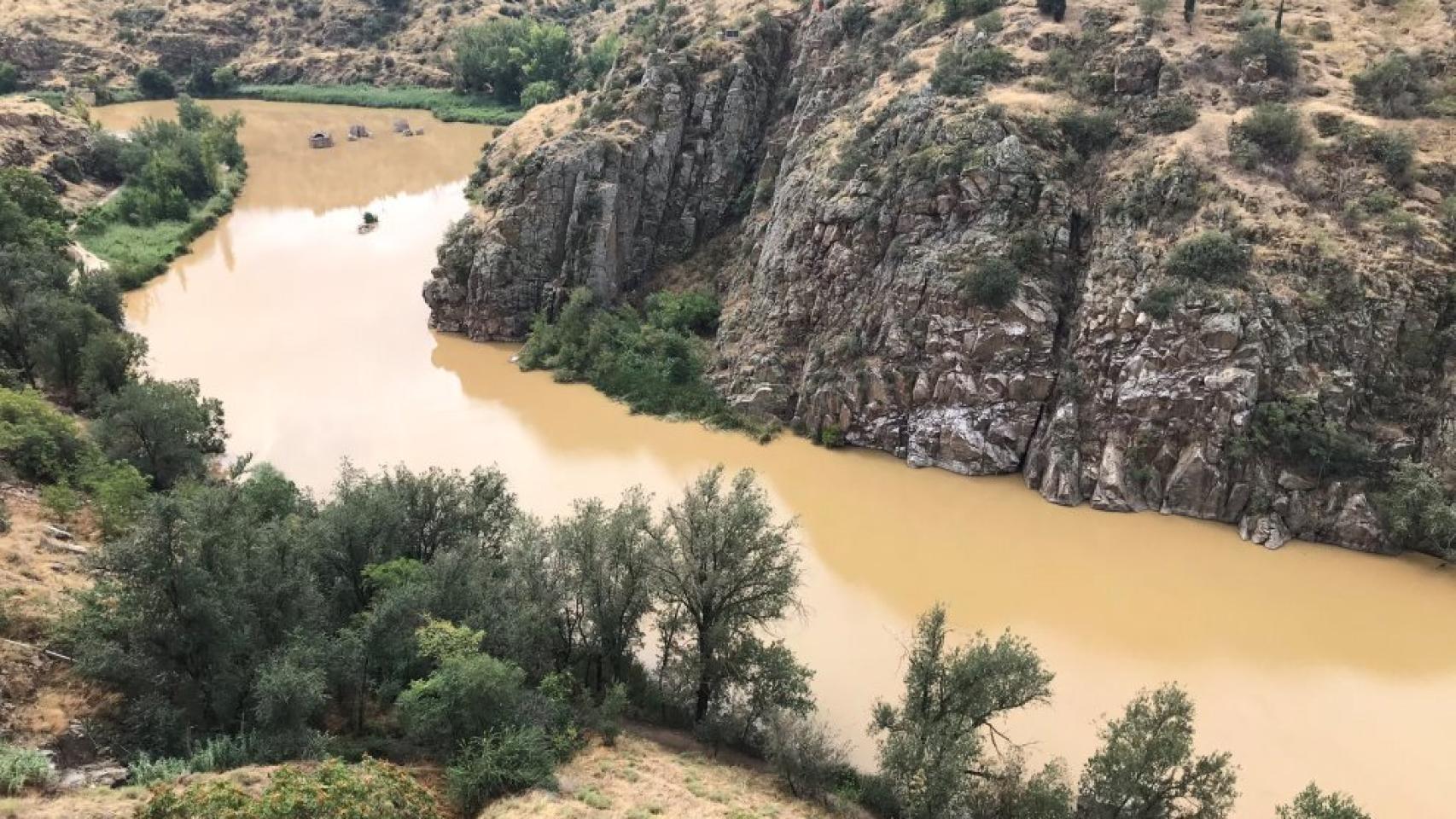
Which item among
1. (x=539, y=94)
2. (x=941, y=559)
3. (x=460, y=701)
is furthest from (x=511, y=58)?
→ (x=460, y=701)

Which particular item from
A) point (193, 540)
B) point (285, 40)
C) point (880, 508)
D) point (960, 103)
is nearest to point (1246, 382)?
point (880, 508)

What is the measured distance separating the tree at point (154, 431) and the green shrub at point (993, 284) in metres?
28.0

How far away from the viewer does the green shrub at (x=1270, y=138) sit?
30.9 m

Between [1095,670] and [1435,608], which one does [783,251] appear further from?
[1435,608]

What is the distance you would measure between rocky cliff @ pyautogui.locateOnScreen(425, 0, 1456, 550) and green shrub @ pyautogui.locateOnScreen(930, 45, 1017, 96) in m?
0.19

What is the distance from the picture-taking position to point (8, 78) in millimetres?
76500

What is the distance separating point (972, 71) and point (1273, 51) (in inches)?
466

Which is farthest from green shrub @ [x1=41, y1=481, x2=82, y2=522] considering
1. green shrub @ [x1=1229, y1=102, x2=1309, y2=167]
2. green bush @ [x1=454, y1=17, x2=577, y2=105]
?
green bush @ [x1=454, y1=17, x2=577, y2=105]

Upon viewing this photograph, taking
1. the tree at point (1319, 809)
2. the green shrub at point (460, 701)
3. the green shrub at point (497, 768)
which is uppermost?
the green shrub at point (460, 701)

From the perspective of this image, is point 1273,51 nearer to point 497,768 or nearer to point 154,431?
point 497,768

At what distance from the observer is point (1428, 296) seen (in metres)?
27.9

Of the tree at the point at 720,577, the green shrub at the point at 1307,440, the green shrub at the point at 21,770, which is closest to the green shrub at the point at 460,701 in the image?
the tree at the point at 720,577

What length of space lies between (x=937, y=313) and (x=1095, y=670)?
50.1 ft

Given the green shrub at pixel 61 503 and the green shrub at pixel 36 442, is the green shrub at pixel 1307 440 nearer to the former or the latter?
the green shrub at pixel 61 503
